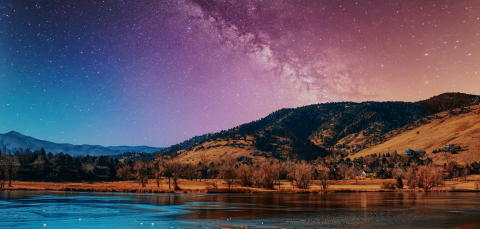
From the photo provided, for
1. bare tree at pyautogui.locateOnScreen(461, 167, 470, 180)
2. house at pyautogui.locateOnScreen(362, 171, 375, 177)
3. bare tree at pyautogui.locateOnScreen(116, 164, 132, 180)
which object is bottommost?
house at pyautogui.locateOnScreen(362, 171, 375, 177)

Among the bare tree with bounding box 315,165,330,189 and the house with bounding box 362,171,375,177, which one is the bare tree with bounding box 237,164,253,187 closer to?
the bare tree with bounding box 315,165,330,189

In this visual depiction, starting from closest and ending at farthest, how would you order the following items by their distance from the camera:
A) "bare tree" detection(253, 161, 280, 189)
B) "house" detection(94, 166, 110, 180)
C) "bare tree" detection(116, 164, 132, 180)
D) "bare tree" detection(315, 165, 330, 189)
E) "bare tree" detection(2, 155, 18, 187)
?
"bare tree" detection(253, 161, 280, 189) < "bare tree" detection(315, 165, 330, 189) < "bare tree" detection(2, 155, 18, 187) < "bare tree" detection(116, 164, 132, 180) < "house" detection(94, 166, 110, 180)

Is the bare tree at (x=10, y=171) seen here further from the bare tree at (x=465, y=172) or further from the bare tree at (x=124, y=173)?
the bare tree at (x=465, y=172)

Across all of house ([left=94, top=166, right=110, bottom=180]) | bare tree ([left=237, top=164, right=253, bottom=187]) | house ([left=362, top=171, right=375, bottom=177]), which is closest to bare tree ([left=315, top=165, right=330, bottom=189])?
bare tree ([left=237, top=164, right=253, bottom=187])

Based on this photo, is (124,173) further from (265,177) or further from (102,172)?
(265,177)

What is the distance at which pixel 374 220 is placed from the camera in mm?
34875

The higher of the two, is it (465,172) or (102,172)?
(465,172)

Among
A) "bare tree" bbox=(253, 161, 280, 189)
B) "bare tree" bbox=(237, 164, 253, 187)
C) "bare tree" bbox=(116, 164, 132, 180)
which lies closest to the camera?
"bare tree" bbox=(253, 161, 280, 189)

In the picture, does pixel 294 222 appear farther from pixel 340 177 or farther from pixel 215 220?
pixel 340 177

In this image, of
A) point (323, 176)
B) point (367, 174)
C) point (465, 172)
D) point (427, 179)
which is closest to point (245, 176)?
point (323, 176)

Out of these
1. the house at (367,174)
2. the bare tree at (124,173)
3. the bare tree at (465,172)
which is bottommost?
the house at (367,174)

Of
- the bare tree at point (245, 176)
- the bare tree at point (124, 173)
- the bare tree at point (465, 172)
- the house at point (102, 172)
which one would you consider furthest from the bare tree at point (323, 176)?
the house at point (102, 172)

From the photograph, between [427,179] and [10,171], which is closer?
[427,179]

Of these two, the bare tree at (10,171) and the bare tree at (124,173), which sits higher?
the bare tree at (10,171)
